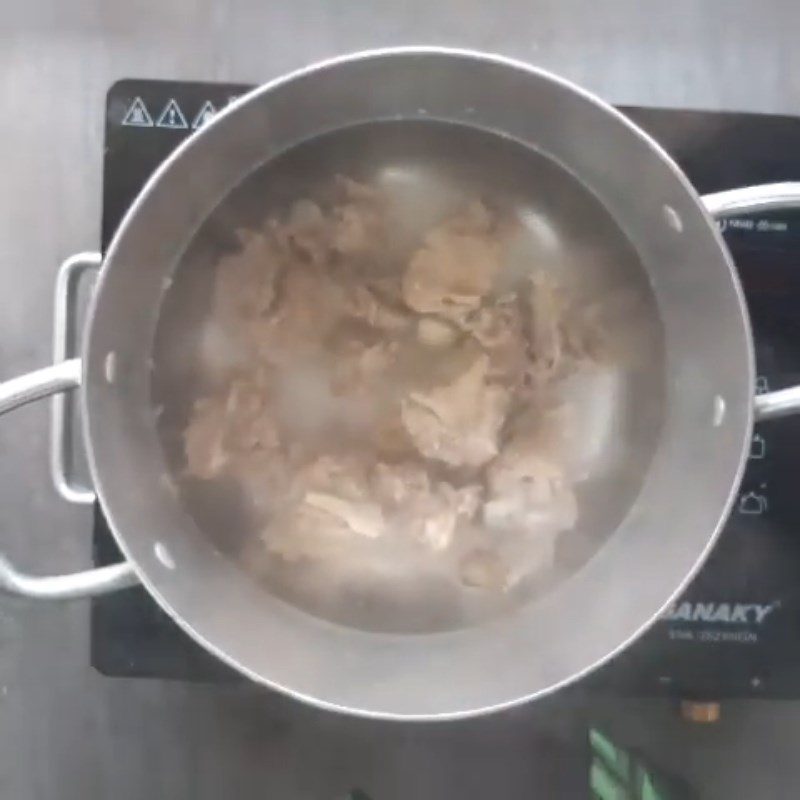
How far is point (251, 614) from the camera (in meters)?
0.64

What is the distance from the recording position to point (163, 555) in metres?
0.61

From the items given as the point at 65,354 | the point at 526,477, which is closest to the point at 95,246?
the point at 65,354

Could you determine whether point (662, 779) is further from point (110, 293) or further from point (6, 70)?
point (6, 70)

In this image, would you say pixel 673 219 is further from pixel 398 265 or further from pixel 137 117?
pixel 137 117

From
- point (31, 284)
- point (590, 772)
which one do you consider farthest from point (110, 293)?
point (590, 772)

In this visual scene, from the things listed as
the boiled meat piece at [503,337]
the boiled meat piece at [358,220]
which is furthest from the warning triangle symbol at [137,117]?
the boiled meat piece at [503,337]

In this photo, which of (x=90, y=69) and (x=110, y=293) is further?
(x=90, y=69)

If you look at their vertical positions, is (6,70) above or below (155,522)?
above

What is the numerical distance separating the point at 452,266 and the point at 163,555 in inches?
9.3

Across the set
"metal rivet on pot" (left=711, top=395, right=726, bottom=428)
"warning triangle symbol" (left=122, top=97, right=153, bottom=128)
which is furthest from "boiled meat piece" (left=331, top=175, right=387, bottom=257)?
"metal rivet on pot" (left=711, top=395, right=726, bottom=428)

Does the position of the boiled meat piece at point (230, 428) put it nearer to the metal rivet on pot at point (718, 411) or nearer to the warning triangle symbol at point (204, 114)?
the warning triangle symbol at point (204, 114)

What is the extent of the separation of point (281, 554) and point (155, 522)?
0.08 m

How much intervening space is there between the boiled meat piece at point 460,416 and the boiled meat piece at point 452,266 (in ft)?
0.12

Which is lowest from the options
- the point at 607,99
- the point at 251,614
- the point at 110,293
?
the point at 251,614
